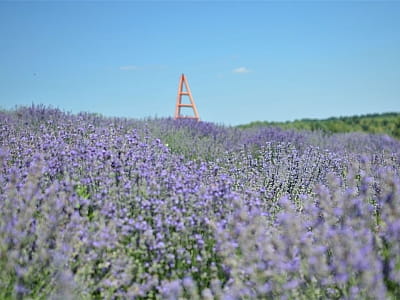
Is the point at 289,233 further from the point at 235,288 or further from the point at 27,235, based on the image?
the point at 27,235

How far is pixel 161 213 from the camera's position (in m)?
3.02

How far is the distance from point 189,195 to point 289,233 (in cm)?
73

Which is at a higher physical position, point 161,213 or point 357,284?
point 161,213

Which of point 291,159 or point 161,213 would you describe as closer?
point 161,213

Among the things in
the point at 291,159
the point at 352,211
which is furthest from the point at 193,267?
the point at 291,159

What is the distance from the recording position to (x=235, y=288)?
236 cm

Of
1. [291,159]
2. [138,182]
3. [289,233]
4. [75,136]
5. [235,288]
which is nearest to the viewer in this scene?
[235,288]

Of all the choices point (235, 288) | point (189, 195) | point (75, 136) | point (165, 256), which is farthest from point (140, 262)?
point (75, 136)

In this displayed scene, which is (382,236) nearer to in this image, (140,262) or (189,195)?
(189,195)

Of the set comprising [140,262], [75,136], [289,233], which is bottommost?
[140,262]

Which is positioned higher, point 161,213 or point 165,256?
point 161,213

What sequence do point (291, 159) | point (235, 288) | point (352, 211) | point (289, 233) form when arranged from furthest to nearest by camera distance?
point (291, 159)
point (352, 211)
point (289, 233)
point (235, 288)

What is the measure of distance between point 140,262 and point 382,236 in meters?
1.51

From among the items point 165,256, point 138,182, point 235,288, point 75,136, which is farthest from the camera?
point 75,136
